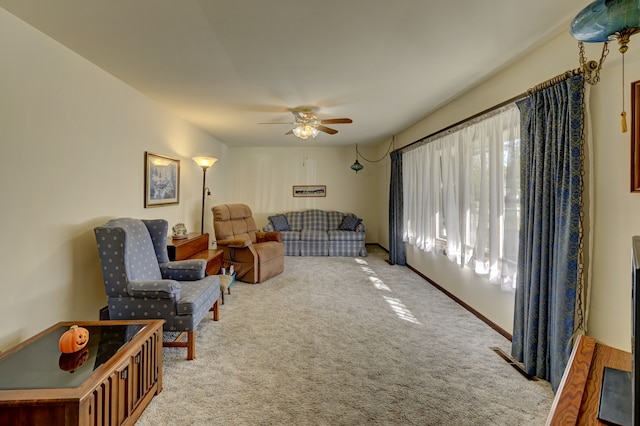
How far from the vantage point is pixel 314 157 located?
717cm

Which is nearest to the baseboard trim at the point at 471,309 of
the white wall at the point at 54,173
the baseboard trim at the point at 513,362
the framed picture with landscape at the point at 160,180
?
the baseboard trim at the point at 513,362

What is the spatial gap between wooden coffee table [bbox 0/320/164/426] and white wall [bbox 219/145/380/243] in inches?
212

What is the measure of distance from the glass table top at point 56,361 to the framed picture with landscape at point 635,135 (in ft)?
9.82

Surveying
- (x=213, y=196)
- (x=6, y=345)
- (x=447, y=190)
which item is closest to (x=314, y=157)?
(x=213, y=196)

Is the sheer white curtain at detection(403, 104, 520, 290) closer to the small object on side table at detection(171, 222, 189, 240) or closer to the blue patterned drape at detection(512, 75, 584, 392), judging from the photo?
the blue patterned drape at detection(512, 75, 584, 392)

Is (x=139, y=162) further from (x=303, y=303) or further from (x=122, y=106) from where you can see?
(x=303, y=303)

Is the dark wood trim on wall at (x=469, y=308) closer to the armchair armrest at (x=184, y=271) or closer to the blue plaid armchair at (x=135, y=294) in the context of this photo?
the blue plaid armchair at (x=135, y=294)

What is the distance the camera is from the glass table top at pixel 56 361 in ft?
4.31

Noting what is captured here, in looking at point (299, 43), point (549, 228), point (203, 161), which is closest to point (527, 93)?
point (549, 228)

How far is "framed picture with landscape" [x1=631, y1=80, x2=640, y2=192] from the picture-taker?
153cm

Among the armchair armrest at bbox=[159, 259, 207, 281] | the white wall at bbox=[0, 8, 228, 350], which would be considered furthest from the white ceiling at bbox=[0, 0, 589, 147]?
the armchair armrest at bbox=[159, 259, 207, 281]

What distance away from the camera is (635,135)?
1539mm

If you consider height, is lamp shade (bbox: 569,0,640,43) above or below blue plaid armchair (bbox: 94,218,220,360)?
above

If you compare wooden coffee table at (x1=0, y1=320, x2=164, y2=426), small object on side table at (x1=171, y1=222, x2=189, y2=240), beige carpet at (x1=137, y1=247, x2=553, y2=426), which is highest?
small object on side table at (x1=171, y1=222, x2=189, y2=240)
